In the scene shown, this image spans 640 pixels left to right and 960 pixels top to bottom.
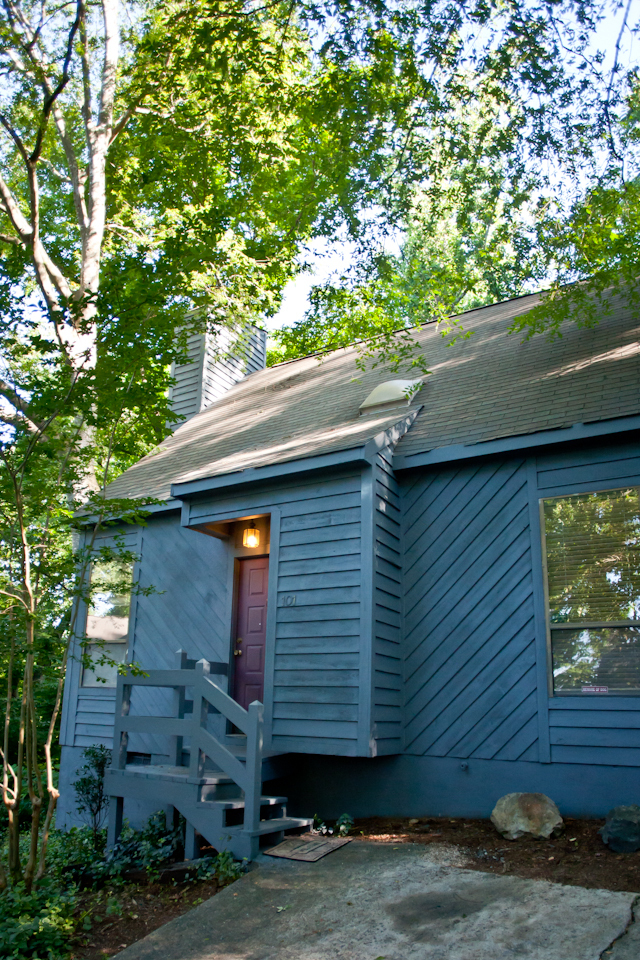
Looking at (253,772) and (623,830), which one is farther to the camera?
(253,772)

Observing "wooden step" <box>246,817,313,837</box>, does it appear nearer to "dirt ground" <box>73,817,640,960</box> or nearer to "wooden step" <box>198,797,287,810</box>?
"wooden step" <box>198,797,287,810</box>

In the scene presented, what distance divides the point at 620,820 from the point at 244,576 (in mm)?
4586

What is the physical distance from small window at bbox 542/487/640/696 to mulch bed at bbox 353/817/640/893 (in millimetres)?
1115

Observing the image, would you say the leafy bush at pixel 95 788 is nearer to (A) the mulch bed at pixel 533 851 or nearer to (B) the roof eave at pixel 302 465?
(A) the mulch bed at pixel 533 851

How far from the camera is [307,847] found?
5434 mm

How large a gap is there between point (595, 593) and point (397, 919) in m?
3.08

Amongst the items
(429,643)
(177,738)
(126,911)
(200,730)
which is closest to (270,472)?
(429,643)

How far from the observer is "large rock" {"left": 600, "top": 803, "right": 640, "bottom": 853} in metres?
4.75

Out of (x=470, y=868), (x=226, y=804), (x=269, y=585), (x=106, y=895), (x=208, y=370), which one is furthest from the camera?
(x=208, y=370)

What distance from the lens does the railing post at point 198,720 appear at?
5832 millimetres

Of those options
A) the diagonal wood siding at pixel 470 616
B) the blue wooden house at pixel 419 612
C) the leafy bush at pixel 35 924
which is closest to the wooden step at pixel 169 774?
the blue wooden house at pixel 419 612

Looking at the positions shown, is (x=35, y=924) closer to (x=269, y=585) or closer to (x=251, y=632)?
(x=269, y=585)

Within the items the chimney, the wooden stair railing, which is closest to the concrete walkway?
the wooden stair railing

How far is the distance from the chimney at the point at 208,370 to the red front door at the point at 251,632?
5.06 metres
